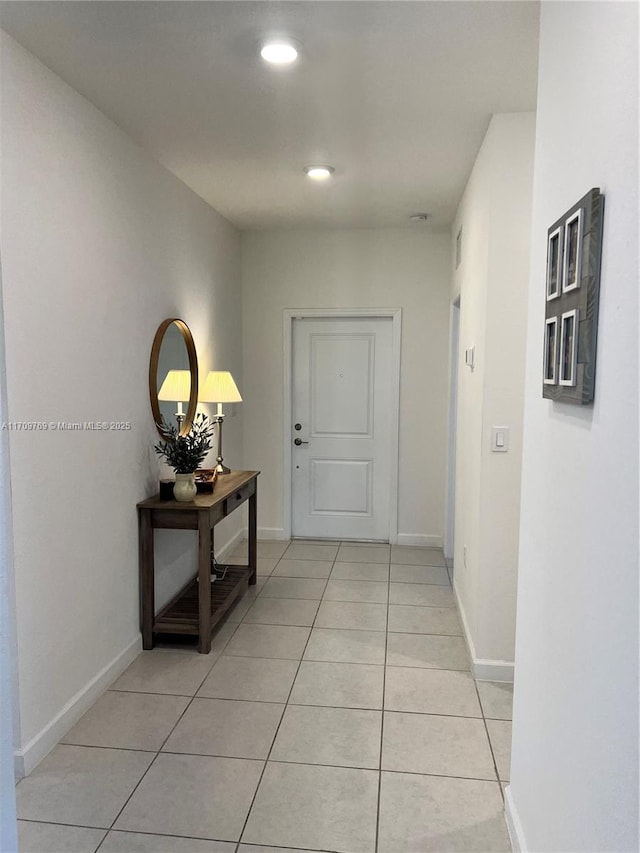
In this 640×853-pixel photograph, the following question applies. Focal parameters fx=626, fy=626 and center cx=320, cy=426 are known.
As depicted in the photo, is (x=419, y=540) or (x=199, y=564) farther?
(x=419, y=540)

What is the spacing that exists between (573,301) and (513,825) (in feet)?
5.25

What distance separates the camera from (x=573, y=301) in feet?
4.32

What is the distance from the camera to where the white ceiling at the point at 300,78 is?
6.46 feet

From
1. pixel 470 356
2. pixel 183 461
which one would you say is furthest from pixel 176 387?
pixel 470 356

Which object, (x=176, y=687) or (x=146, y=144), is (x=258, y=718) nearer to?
(x=176, y=687)

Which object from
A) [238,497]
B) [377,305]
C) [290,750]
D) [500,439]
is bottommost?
[290,750]

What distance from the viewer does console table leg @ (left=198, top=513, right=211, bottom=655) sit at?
3.19m

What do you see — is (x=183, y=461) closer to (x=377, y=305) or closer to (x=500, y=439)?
(x=500, y=439)

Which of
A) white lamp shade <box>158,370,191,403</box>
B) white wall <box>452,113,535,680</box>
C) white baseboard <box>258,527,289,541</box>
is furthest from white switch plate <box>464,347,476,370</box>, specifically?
white baseboard <box>258,527,289,541</box>

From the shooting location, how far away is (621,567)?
1046 millimetres

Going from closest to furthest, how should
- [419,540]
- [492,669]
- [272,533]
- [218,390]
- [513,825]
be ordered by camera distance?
[513,825], [492,669], [218,390], [419,540], [272,533]

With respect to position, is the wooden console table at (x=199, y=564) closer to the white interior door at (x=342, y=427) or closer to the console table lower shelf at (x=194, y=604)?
the console table lower shelf at (x=194, y=604)

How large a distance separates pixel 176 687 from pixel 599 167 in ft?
8.74

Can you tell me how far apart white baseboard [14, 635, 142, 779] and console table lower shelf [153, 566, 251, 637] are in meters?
0.18
